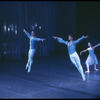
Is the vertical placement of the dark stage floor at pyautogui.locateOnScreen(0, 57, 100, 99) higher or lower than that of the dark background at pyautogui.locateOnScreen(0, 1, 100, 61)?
lower

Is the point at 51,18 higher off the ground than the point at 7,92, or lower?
higher

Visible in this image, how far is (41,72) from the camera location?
9758mm

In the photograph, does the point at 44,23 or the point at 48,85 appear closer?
the point at 48,85

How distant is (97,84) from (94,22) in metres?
11.6

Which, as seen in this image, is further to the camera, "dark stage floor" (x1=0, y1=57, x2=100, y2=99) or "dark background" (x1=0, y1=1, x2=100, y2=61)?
"dark background" (x1=0, y1=1, x2=100, y2=61)

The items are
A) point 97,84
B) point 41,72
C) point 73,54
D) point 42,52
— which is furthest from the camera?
point 42,52

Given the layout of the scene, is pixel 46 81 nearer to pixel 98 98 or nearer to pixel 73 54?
pixel 73 54

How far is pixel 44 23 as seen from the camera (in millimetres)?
15211

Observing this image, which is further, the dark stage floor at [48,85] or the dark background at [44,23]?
the dark background at [44,23]

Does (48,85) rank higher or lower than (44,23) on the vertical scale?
lower

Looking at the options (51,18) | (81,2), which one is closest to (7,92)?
(51,18)

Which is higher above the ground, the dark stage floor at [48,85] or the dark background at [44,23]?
the dark background at [44,23]

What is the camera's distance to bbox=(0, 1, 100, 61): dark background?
542 inches

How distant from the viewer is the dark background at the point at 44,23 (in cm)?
1377
